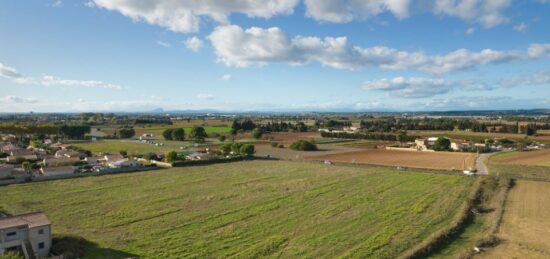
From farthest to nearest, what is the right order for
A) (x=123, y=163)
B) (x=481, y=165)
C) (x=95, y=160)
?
(x=95, y=160) → (x=481, y=165) → (x=123, y=163)

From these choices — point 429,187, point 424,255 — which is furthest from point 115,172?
point 424,255

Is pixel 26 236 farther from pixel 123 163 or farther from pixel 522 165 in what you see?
pixel 522 165

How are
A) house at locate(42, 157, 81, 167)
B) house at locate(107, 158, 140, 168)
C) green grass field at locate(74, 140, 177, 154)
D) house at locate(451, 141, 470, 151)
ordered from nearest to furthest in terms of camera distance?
house at locate(107, 158, 140, 168) < house at locate(42, 157, 81, 167) < green grass field at locate(74, 140, 177, 154) < house at locate(451, 141, 470, 151)

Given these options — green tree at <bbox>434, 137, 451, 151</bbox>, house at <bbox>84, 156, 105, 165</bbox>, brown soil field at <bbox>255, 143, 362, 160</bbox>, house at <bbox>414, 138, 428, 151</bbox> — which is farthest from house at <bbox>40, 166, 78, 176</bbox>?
green tree at <bbox>434, 137, 451, 151</bbox>

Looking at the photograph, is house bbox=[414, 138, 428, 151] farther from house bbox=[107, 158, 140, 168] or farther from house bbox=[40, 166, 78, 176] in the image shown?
house bbox=[40, 166, 78, 176]

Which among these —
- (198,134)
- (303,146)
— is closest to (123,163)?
(303,146)

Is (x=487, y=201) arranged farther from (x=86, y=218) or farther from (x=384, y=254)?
(x=86, y=218)
